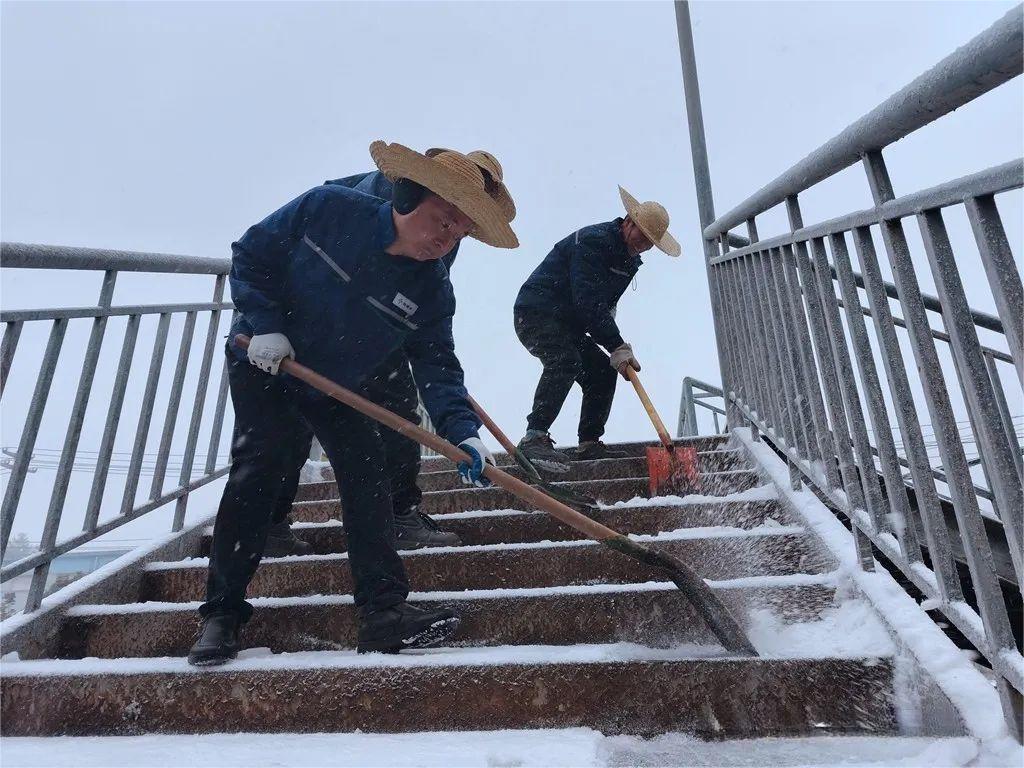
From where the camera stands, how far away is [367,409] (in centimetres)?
234

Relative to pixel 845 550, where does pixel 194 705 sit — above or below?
below

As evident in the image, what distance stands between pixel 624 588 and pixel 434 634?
0.58m

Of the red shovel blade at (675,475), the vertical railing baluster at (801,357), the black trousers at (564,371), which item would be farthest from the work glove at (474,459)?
the black trousers at (564,371)

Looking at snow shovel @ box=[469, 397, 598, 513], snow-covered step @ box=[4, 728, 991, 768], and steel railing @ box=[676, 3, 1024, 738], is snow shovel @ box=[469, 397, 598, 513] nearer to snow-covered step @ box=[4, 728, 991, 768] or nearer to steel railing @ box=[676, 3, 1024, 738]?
steel railing @ box=[676, 3, 1024, 738]

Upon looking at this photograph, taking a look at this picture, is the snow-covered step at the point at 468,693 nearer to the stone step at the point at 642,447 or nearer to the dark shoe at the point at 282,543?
the dark shoe at the point at 282,543

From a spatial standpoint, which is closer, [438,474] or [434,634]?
[434,634]

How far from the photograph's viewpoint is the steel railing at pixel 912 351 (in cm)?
120

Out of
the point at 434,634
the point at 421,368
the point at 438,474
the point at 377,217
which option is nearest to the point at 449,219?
the point at 377,217

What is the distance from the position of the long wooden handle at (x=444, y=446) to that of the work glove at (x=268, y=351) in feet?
0.14

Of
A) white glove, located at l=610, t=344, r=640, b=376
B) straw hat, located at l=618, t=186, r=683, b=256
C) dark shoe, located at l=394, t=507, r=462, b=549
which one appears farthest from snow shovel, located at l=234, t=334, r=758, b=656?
straw hat, located at l=618, t=186, r=683, b=256

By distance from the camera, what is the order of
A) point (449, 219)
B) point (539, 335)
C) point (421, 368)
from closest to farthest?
point (449, 219)
point (421, 368)
point (539, 335)

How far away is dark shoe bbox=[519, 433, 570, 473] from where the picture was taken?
12.2ft

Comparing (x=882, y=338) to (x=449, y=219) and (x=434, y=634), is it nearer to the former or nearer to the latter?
(x=449, y=219)

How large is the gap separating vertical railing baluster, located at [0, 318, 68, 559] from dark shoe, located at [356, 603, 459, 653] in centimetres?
109
